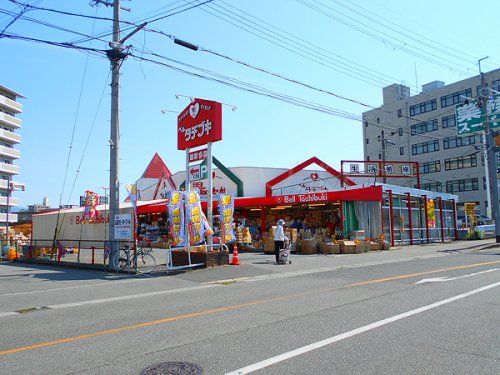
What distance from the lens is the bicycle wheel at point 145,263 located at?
53.5ft

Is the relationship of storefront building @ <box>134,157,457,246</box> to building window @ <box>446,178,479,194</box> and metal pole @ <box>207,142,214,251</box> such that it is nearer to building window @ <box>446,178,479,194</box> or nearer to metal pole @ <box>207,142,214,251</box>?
metal pole @ <box>207,142,214,251</box>

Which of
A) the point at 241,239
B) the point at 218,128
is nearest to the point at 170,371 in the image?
the point at 218,128

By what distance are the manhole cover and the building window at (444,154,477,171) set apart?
70.6 meters

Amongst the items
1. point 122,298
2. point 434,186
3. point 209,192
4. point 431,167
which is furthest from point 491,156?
point 431,167

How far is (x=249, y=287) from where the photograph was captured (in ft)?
40.4

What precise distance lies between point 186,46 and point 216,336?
10856 mm

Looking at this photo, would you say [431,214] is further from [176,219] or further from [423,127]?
[423,127]

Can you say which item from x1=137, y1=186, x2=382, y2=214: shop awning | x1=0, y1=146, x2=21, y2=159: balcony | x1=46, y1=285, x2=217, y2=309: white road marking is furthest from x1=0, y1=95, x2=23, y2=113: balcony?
x1=46, y1=285, x2=217, y2=309: white road marking

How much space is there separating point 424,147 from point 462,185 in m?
9.25

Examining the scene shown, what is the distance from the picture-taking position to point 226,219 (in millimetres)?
18359

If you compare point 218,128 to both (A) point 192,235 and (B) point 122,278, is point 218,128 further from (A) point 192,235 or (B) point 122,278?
(B) point 122,278

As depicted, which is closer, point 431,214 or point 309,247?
point 309,247

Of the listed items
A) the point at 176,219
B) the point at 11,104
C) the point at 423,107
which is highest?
the point at 11,104

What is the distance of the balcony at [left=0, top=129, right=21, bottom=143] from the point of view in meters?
78.4
